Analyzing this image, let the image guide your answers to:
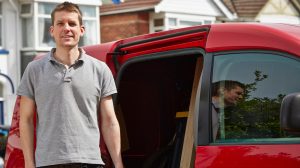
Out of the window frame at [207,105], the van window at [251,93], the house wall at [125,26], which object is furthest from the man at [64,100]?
the house wall at [125,26]

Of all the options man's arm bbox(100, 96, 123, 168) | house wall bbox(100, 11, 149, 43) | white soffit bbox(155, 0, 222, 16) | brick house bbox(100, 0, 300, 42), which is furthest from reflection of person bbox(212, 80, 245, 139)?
white soffit bbox(155, 0, 222, 16)

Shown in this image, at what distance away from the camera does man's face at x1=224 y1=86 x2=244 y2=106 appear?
409 cm

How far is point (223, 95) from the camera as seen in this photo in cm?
414

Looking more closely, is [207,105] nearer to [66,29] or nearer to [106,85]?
[106,85]

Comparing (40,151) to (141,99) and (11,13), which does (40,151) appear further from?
(11,13)

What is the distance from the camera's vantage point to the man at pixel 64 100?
4.09 metres

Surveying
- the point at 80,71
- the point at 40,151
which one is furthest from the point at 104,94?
the point at 40,151

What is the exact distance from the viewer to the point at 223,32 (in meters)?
4.19

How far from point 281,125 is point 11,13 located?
19.4 metres

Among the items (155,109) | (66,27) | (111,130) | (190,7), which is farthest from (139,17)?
(66,27)

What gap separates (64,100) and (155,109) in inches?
64.9

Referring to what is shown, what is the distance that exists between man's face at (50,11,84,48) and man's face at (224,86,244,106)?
2.89 ft

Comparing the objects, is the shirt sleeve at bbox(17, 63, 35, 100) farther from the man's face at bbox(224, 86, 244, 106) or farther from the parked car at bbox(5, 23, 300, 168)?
the man's face at bbox(224, 86, 244, 106)

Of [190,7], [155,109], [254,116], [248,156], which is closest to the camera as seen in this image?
[248,156]
